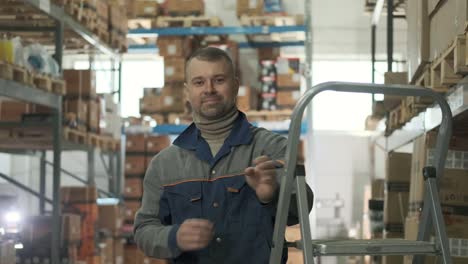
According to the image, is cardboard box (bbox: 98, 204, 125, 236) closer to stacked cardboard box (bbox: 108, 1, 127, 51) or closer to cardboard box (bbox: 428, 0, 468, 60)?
stacked cardboard box (bbox: 108, 1, 127, 51)

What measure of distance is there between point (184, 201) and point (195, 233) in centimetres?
32

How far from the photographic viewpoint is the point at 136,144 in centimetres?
1388

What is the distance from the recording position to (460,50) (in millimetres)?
4133

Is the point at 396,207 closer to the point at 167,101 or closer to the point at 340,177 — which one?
the point at 167,101

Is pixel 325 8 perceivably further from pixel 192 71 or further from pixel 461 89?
pixel 192 71

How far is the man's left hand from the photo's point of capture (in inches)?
116

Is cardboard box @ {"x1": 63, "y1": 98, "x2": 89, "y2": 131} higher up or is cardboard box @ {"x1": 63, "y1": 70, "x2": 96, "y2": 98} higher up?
cardboard box @ {"x1": 63, "y1": 70, "x2": 96, "y2": 98}

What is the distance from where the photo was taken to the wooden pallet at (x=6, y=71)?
6.94 meters

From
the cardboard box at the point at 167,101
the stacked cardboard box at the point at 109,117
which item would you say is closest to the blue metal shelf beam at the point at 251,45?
the cardboard box at the point at 167,101

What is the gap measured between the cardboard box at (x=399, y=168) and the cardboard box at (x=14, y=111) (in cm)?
446

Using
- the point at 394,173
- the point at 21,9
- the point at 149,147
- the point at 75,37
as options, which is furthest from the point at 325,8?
the point at 394,173

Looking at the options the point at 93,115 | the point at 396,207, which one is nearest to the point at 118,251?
the point at 93,115

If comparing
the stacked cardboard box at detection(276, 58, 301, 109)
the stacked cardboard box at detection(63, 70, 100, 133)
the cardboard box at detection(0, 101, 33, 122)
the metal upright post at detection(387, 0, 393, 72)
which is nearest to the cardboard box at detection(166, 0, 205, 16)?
the stacked cardboard box at detection(276, 58, 301, 109)

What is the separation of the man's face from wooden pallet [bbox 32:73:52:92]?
16.7ft
